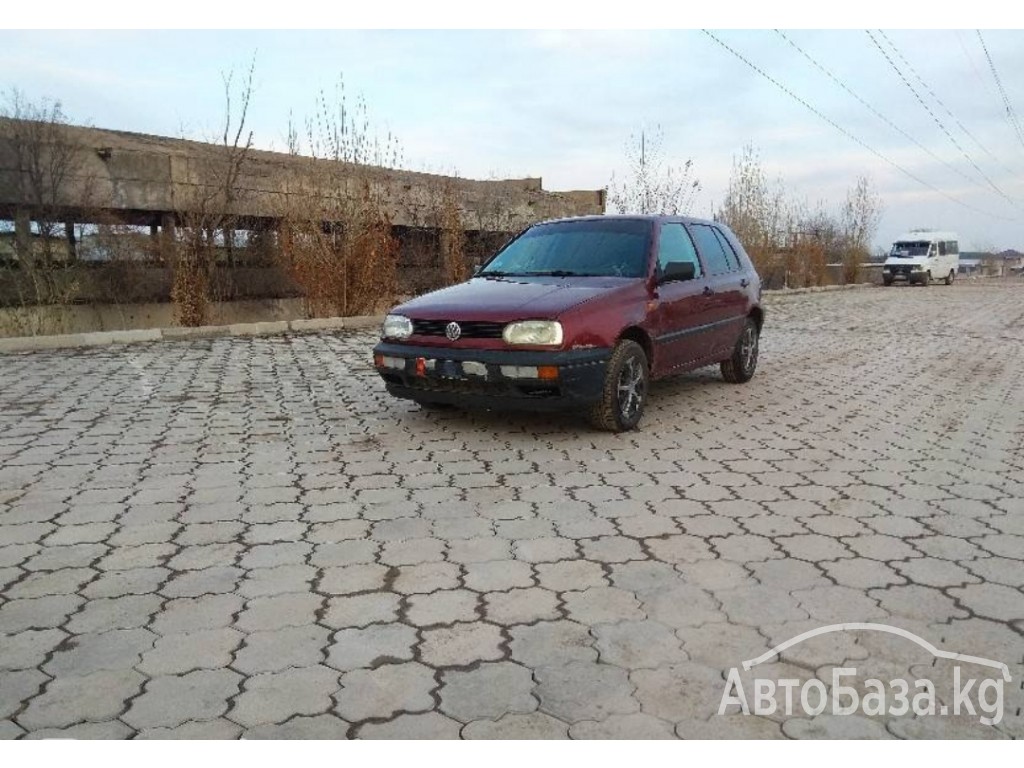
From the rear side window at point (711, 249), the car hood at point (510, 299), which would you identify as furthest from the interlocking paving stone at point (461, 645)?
the rear side window at point (711, 249)

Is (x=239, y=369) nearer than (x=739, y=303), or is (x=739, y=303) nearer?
(x=739, y=303)

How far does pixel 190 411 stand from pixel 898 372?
7.84 meters

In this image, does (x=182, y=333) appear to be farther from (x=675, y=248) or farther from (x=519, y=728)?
(x=519, y=728)

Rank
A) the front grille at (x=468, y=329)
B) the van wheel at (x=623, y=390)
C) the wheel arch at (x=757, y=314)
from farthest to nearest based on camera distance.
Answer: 1. the wheel arch at (x=757, y=314)
2. the van wheel at (x=623, y=390)
3. the front grille at (x=468, y=329)

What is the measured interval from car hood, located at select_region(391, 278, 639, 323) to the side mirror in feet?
1.04

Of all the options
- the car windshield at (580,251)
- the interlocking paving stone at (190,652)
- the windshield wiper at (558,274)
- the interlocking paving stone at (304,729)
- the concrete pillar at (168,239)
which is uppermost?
Answer: the concrete pillar at (168,239)

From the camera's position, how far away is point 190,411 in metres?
6.54

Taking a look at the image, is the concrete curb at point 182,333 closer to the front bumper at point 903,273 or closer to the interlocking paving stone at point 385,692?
the interlocking paving stone at point 385,692

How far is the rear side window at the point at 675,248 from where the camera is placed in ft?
20.5

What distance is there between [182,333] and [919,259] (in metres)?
34.3

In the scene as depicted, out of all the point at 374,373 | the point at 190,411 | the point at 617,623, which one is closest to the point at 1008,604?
the point at 617,623

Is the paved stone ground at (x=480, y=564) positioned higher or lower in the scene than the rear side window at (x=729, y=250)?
lower

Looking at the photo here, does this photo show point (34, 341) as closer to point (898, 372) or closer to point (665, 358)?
point (665, 358)

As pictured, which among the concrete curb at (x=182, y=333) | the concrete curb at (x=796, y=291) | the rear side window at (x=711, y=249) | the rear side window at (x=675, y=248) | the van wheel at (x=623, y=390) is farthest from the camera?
the concrete curb at (x=796, y=291)
